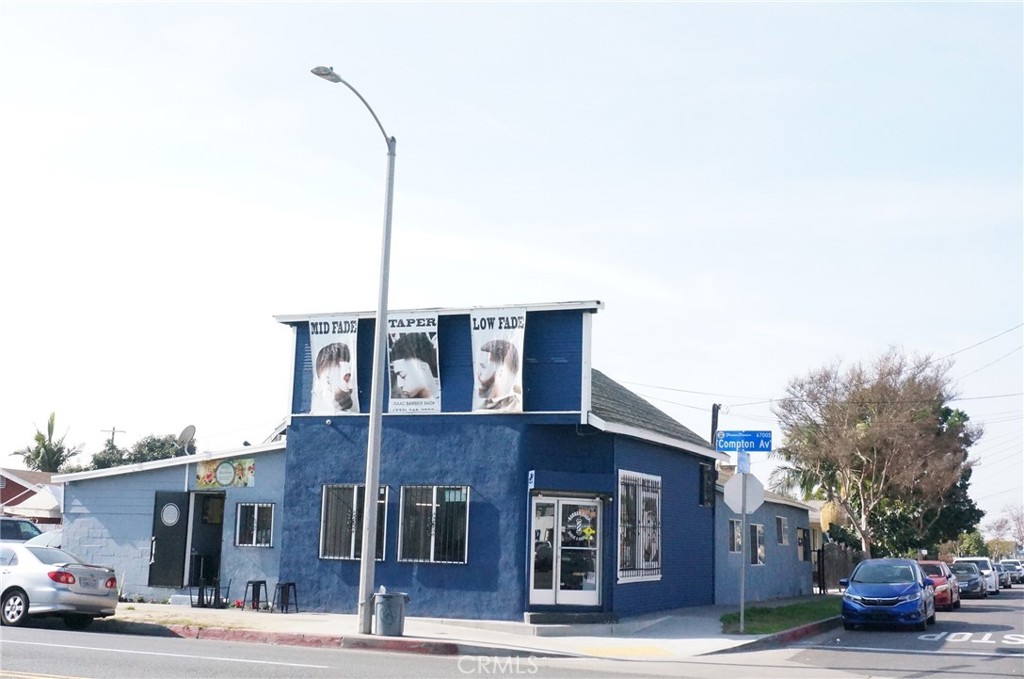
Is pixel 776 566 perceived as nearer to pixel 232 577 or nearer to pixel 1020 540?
pixel 232 577

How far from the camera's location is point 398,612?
17.7 m

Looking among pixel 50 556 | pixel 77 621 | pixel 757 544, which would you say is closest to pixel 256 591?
pixel 77 621

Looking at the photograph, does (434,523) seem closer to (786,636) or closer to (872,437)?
(786,636)

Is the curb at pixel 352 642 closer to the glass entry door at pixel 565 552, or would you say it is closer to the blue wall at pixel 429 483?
the blue wall at pixel 429 483

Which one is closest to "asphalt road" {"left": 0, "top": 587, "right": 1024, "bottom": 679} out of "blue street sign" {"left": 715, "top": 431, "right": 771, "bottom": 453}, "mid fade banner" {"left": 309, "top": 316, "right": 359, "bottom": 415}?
"blue street sign" {"left": 715, "top": 431, "right": 771, "bottom": 453}

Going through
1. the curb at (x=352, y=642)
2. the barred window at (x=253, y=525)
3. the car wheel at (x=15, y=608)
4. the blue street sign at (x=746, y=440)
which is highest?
the blue street sign at (x=746, y=440)

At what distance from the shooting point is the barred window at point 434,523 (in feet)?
68.1

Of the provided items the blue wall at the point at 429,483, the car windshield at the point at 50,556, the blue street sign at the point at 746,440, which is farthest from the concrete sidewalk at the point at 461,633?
the blue street sign at the point at 746,440

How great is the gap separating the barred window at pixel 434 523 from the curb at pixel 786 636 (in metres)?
5.64

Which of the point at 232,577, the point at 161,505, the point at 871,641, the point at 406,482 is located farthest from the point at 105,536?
the point at 871,641

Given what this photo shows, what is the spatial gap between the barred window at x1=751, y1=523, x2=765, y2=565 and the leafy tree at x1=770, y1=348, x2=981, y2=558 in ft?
41.7

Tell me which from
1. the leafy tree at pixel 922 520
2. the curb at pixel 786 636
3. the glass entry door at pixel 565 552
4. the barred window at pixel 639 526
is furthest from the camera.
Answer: the leafy tree at pixel 922 520

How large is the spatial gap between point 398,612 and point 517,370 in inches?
212

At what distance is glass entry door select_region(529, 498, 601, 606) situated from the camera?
2030 centimetres
